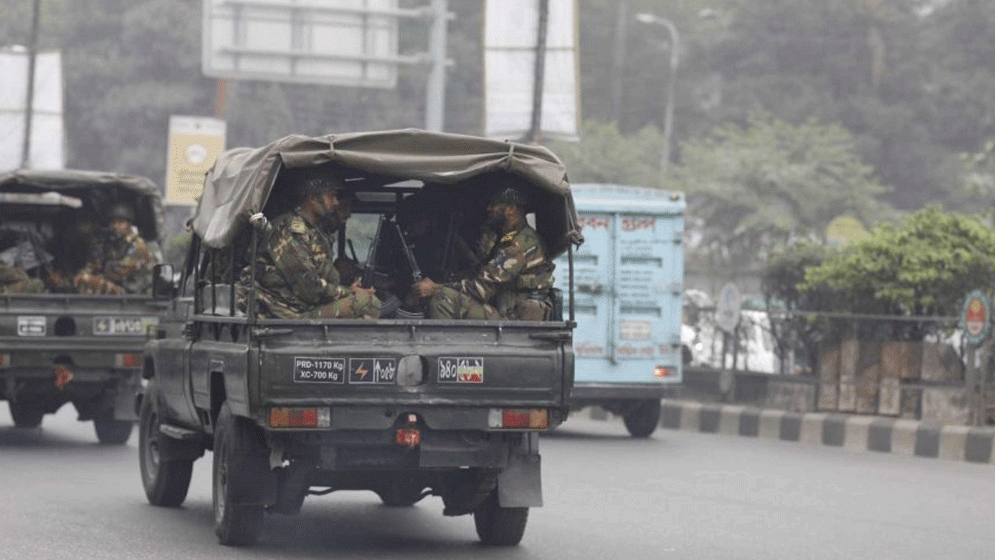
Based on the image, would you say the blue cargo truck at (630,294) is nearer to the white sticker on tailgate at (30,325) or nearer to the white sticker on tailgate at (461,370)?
the white sticker on tailgate at (30,325)

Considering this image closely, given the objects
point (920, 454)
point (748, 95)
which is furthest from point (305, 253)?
point (748, 95)

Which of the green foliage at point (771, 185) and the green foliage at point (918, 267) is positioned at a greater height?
the green foliage at point (771, 185)

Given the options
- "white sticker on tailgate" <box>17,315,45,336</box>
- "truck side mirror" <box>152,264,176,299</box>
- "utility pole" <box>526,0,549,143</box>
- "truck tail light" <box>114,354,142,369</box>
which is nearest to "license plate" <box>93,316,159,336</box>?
"truck tail light" <box>114,354,142,369</box>

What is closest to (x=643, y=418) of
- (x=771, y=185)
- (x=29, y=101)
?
(x=29, y=101)

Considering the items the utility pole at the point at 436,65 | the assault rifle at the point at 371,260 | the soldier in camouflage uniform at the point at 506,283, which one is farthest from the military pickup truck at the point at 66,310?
the utility pole at the point at 436,65

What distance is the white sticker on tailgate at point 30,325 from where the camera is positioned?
52.1 feet

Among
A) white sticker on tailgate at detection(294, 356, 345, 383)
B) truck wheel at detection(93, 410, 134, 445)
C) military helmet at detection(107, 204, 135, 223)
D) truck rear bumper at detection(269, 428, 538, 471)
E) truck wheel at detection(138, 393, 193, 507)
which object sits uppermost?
military helmet at detection(107, 204, 135, 223)

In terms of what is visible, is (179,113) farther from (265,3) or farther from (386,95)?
(265,3)

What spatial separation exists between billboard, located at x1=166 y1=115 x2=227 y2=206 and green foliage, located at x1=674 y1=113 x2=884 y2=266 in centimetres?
1893

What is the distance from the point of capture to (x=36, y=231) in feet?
58.2

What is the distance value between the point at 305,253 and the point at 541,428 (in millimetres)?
1417

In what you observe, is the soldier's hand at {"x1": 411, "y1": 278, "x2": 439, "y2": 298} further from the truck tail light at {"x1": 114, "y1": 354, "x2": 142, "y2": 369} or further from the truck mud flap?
the truck tail light at {"x1": 114, "y1": 354, "x2": 142, "y2": 369}

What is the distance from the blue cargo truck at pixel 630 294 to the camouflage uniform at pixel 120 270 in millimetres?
4397

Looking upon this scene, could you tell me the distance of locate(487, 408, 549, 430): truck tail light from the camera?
9.77m
